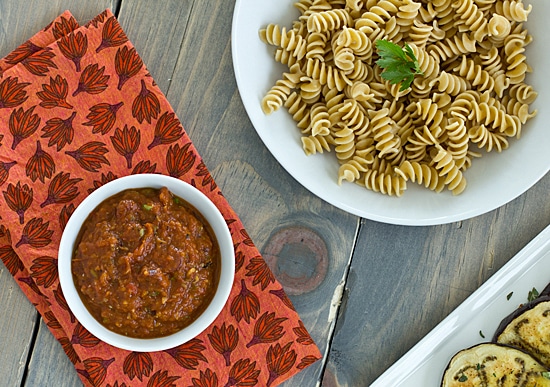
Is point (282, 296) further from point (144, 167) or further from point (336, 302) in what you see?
point (144, 167)

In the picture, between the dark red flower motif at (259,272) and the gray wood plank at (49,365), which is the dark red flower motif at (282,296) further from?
the gray wood plank at (49,365)

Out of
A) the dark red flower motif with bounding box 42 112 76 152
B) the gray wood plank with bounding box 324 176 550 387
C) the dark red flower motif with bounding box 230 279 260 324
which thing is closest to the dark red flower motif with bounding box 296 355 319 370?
the gray wood plank with bounding box 324 176 550 387

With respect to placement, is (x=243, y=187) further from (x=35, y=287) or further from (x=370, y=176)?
(x=35, y=287)

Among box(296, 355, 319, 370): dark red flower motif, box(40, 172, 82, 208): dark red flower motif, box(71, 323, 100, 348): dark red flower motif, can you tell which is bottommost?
box(71, 323, 100, 348): dark red flower motif

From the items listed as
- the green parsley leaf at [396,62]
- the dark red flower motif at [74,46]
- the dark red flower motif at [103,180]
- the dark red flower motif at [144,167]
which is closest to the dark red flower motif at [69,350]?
the dark red flower motif at [103,180]

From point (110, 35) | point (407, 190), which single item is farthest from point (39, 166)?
point (407, 190)

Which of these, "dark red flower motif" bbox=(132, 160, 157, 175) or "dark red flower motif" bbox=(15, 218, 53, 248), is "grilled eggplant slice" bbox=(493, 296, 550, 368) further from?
"dark red flower motif" bbox=(15, 218, 53, 248)

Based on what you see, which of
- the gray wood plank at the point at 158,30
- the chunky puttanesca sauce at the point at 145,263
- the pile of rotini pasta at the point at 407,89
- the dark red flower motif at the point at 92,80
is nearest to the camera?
the chunky puttanesca sauce at the point at 145,263
